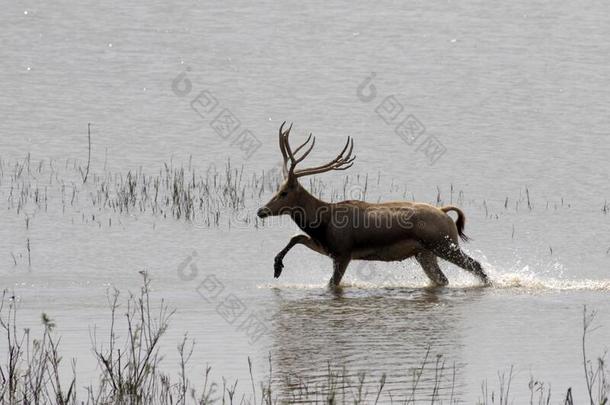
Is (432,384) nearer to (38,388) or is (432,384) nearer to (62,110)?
(38,388)

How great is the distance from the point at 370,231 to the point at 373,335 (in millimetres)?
3484

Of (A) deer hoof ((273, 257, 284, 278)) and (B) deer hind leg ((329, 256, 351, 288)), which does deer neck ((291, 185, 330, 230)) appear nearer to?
(B) deer hind leg ((329, 256, 351, 288))

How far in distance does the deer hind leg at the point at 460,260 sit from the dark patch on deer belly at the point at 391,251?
0.24 meters

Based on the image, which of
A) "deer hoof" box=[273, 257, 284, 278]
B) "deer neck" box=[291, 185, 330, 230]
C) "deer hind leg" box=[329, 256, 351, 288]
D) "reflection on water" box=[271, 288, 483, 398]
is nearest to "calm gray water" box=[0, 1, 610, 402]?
"reflection on water" box=[271, 288, 483, 398]

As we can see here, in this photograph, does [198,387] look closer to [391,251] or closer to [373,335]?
[373,335]

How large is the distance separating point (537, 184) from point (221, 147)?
538 cm

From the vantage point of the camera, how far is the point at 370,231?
15195 millimetres

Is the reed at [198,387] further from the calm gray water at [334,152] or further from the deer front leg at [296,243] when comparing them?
the deer front leg at [296,243]

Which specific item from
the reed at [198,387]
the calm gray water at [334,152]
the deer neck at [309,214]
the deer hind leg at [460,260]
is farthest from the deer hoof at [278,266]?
the reed at [198,387]

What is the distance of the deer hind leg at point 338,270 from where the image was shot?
14969 millimetres

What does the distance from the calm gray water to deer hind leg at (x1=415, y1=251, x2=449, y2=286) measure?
16 cm

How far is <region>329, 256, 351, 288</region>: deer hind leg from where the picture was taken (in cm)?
1497

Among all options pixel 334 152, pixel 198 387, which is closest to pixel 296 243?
pixel 198 387

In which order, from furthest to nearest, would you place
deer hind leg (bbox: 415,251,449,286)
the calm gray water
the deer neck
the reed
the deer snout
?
the deer neck
deer hind leg (bbox: 415,251,449,286)
the deer snout
the calm gray water
the reed
